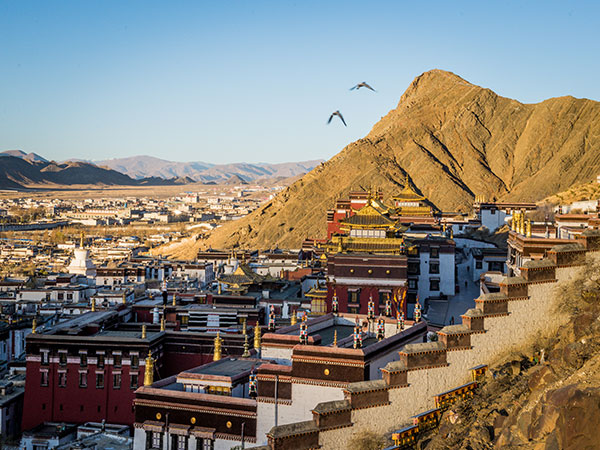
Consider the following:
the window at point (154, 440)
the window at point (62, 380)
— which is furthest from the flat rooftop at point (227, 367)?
the window at point (62, 380)

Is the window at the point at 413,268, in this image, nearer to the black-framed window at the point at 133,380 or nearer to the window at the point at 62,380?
the black-framed window at the point at 133,380

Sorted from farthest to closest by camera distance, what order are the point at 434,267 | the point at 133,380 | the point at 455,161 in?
the point at 455,161, the point at 434,267, the point at 133,380

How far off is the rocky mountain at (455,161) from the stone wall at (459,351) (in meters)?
107

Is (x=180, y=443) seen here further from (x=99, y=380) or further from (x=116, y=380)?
(x=99, y=380)

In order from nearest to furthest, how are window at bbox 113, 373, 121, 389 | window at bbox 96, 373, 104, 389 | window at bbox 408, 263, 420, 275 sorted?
window at bbox 113, 373, 121, 389
window at bbox 96, 373, 104, 389
window at bbox 408, 263, 420, 275

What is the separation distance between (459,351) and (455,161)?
152m

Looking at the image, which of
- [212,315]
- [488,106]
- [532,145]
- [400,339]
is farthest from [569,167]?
[400,339]

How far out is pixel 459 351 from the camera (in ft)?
75.9

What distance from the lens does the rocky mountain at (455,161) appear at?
142375 millimetres

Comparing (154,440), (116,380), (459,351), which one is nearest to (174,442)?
(154,440)

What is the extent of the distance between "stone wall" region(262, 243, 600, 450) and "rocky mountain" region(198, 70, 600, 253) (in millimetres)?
107232

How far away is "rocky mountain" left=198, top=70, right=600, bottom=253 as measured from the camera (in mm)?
142375

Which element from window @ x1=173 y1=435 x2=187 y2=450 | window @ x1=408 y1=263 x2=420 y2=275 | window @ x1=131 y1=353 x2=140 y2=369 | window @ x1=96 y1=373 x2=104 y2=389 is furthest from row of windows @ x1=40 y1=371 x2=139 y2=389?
window @ x1=408 y1=263 x2=420 y2=275

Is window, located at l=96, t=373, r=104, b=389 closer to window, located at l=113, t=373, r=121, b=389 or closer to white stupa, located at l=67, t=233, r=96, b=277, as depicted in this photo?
window, located at l=113, t=373, r=121, b=389
